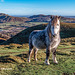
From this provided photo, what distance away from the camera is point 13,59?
11.4 meters

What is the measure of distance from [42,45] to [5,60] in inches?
174

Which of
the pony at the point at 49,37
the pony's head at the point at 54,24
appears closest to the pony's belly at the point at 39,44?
the pony at the point at 49,37

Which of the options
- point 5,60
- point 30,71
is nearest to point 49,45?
point 30,71

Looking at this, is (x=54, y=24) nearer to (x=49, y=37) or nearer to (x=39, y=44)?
(x=49, y=37)

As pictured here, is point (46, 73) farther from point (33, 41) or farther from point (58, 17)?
point (58, 17)

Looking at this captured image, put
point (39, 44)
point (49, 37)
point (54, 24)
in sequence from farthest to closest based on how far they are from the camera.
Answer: point (39, 44) → point (49, 37) → point (54, 24)

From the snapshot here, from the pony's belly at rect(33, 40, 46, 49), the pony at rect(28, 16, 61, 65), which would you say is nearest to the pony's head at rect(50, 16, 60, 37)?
the pony at rect(28, 16, 61, 65)

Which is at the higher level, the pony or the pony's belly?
the pony

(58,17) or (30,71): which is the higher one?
(58,17)

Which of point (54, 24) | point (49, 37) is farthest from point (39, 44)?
point (54, 24)

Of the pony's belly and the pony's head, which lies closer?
the pony's head

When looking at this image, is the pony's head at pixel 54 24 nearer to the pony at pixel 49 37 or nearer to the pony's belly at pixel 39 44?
the pony at pixel 49 37

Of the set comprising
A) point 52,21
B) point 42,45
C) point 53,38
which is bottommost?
point 42,45

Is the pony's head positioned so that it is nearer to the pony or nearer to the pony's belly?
the pony
